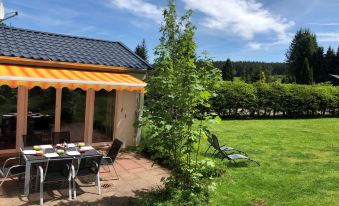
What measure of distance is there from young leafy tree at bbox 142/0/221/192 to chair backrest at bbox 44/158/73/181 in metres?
3.11

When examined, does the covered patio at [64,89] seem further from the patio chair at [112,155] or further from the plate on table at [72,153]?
the plate on table at [72,153]

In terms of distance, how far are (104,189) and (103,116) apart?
7.31 metres

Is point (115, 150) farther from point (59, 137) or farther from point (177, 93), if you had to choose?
point (177, 93)

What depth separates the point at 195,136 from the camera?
9.40 m

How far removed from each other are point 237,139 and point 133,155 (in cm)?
954

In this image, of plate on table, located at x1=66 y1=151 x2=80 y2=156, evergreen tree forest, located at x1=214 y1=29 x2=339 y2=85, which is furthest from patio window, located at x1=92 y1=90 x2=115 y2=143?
evergreen tree forest, located at x1=214 y1=29 x2=339 y2=85

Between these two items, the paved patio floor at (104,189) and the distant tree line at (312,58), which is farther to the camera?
the distant tree line at (312,58)

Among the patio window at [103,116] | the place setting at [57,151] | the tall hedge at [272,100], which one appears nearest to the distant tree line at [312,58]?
the tall hedge at [272,100]

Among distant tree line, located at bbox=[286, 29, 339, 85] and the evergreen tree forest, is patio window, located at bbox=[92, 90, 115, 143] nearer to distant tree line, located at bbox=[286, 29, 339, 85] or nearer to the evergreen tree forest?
the evergreen tree forest

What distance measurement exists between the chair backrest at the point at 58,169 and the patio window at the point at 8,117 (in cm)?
632

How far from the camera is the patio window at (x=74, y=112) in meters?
17.1

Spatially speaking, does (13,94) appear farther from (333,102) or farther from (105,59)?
(333,102)

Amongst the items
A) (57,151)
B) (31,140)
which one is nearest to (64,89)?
(31,140)

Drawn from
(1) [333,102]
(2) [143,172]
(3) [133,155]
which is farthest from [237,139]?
(1) [333,102]
